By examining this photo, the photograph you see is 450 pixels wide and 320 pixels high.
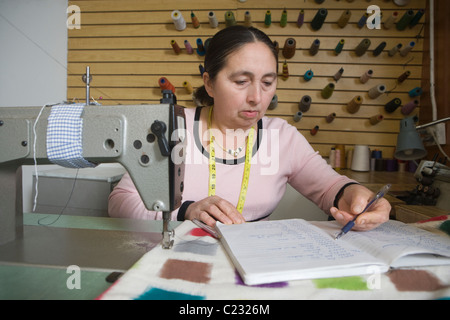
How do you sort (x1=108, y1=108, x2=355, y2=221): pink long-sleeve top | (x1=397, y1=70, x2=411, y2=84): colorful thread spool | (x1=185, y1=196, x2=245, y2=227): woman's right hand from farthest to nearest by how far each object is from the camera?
(x1=397, y1=70, x2=411, y2=84): colorful thread spool < (x1=108, y1=108, x2=355, y2=221): pink long-sleeve top < (x1=185, y1=196, x2=245, y2=227): woman's right hand

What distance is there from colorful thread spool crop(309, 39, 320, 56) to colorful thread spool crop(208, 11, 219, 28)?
2.86 ft

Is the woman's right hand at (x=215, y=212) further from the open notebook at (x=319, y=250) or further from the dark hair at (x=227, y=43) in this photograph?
the dark hair at (x=227, y=43)

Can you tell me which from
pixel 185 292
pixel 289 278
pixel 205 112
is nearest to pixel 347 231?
pixel 289 278

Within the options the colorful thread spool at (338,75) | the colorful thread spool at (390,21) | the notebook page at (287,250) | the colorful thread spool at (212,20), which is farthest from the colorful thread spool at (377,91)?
the notebook page at (287,250)

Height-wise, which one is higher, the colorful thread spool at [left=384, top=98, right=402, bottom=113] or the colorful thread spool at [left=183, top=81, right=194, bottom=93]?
the colorful thread spool at [left=183, top=81, right=194, bottom=93]

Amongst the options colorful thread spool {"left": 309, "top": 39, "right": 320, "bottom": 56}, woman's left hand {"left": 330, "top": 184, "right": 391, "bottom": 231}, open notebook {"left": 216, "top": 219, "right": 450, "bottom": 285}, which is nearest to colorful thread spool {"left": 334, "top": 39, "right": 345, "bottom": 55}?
colorful thread spool {"left": 309, "top": 39, "right": 320, "bottom": 56}

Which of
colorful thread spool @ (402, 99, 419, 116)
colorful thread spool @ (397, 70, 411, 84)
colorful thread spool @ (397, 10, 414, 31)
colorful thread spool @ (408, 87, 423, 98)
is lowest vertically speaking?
colorful thread spool @ (402, 99, 419, 116)

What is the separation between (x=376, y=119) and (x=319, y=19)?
98cm

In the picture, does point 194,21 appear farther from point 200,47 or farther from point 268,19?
point 268,19

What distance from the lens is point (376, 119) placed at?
238 centimetres

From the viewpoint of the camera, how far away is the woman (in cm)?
110

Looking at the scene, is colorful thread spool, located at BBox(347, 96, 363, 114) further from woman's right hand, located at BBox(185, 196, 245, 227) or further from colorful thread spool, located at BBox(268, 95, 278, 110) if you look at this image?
woman's right hand, located at BBox(185, 196, 245, 227)

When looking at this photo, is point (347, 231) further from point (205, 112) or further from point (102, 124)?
point (205, 112)
